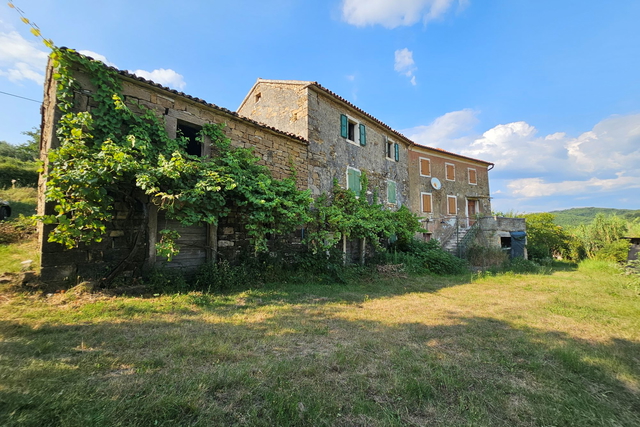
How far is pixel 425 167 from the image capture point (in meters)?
18.2

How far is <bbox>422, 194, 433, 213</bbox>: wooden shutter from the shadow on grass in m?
14.3

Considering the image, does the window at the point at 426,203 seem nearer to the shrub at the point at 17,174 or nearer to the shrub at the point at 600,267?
the shrub at the point at 600,267

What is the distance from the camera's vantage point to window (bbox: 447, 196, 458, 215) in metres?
18.9

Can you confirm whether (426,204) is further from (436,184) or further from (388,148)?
(388,148)

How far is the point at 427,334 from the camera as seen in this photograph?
3.80 metres

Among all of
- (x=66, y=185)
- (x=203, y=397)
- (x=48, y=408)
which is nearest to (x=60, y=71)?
(x=66, y=185)

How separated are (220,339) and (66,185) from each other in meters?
3.83

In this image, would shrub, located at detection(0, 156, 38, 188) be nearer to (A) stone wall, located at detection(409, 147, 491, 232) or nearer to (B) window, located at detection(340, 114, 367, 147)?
(B) window, located at detection(340, 114, 367, 147)

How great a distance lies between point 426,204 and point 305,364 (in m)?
17.0

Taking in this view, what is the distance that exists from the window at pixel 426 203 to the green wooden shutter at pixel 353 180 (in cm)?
789

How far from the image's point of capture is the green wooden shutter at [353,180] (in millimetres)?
11234

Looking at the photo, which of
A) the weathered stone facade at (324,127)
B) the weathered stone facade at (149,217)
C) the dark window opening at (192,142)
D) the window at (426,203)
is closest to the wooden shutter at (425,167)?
the window at (426,203)

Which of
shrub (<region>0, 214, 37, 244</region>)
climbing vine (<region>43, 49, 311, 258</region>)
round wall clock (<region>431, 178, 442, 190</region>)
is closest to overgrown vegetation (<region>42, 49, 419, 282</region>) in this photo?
climbing vine (<region>43, 49, 311, 258</region>)

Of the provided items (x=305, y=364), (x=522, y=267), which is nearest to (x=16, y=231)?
(x=305, y=364)
